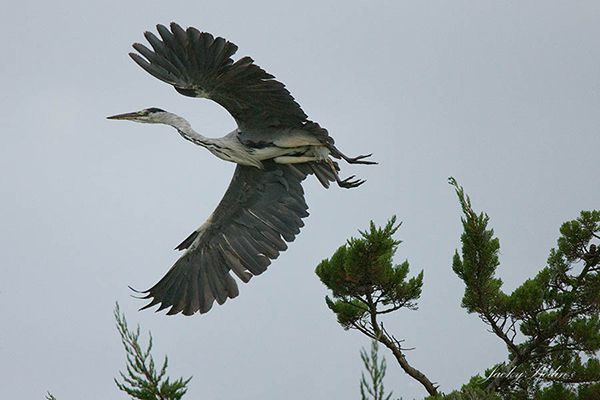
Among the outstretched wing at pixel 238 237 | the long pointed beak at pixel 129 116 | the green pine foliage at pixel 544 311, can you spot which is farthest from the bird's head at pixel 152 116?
the green pine foliage at pixel 544 311

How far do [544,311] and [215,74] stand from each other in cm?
303

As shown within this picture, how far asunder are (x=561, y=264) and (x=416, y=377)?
4.45 feet

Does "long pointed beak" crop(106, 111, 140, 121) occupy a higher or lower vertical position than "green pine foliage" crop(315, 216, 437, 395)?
higher

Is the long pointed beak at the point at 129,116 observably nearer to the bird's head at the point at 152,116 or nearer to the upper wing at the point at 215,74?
the bird's head at the point at 152,116

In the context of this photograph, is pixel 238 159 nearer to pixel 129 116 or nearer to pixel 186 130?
pixel 186 130

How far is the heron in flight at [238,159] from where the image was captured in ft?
18.3

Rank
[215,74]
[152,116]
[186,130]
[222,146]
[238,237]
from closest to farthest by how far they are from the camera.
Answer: [215,74], [222,146], [186,130], [152,116], [238,237]

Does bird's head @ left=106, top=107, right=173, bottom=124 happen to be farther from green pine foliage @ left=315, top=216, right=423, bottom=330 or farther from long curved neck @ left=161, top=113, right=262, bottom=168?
green pine foliage @ left=315, top=216, right=423, bottom=330

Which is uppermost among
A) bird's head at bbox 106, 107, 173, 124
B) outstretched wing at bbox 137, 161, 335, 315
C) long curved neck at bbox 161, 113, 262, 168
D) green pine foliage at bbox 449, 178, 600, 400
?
bird's head at bbox 106, 107, 173, 124

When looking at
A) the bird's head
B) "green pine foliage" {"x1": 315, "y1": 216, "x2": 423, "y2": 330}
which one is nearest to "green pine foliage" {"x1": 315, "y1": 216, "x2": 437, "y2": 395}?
"green pine foliage" {"x1": 315, "y1": 216, "x2": 423, "y2": 330}

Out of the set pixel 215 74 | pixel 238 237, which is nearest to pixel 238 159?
pixel 238 237

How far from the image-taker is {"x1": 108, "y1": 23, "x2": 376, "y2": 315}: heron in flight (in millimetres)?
5586

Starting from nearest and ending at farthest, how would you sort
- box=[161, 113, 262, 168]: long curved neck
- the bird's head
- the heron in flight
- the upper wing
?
the upper wing < the heron in flight < box=[161, 113, 262, 168]: long curved neck < the bird's head

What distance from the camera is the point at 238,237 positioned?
22.6 feet
